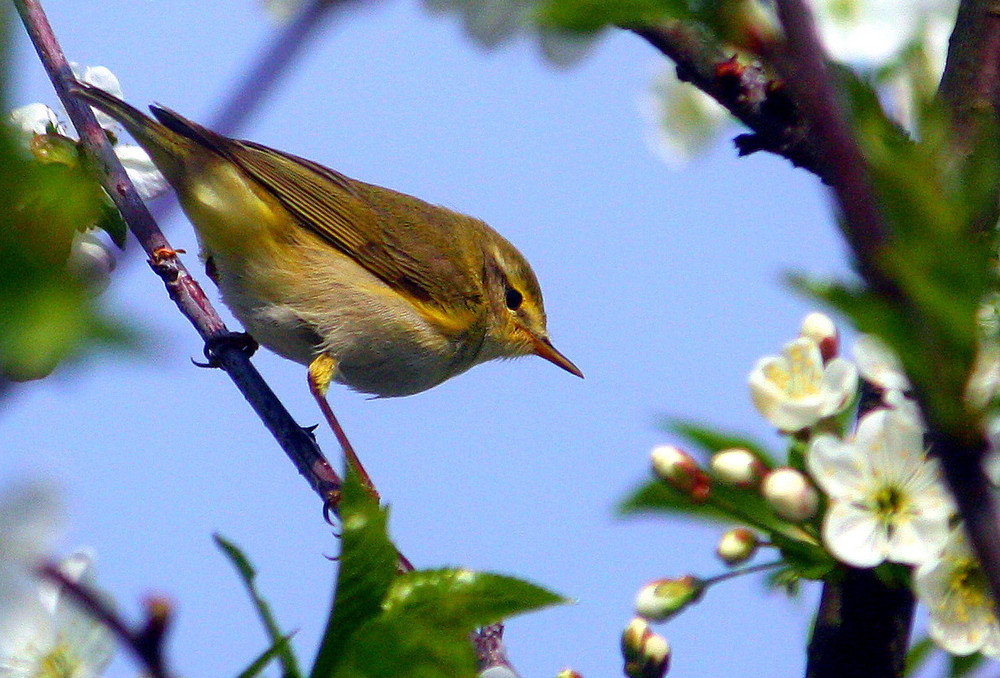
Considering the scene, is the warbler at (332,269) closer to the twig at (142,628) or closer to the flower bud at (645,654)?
the flower bud at (645,654)

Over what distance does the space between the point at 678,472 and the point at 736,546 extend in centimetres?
17

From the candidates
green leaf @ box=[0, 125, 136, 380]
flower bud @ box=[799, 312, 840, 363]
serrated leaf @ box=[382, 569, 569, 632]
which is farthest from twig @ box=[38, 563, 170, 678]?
flower bud @ box=[799, 312, 840, 363]

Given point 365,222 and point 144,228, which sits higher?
point 365,222

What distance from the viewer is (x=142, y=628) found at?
104 centimetres

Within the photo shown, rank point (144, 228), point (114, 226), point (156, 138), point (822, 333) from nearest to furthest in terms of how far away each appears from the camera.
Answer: point (822, 333) < point (114, 226) < point (144, 228) < point (156, 138)

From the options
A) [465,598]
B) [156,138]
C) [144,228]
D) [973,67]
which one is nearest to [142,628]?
[465,598]

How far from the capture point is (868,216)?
0.83 metres

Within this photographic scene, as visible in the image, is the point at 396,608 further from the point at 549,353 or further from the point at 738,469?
the point at 549,353

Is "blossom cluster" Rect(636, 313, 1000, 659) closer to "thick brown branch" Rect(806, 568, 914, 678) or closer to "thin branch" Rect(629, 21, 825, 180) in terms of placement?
"thick brown branch" Rect(806, 568, 914, 678)

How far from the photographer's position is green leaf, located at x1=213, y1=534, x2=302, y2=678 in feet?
4.91

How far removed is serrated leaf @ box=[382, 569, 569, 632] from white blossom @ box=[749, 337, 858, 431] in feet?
1.81

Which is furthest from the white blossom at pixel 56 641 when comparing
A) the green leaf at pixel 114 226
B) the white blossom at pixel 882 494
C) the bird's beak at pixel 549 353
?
the bird's beak at pixel 549 353

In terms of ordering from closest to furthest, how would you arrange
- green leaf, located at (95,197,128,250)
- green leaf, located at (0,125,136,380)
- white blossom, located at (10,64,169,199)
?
green leaf, located at (0,125,136,380), green leaf, located at (95,197,128,250), white blossom, located at (10,64,169,199)

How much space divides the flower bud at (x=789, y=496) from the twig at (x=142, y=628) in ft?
3.39
